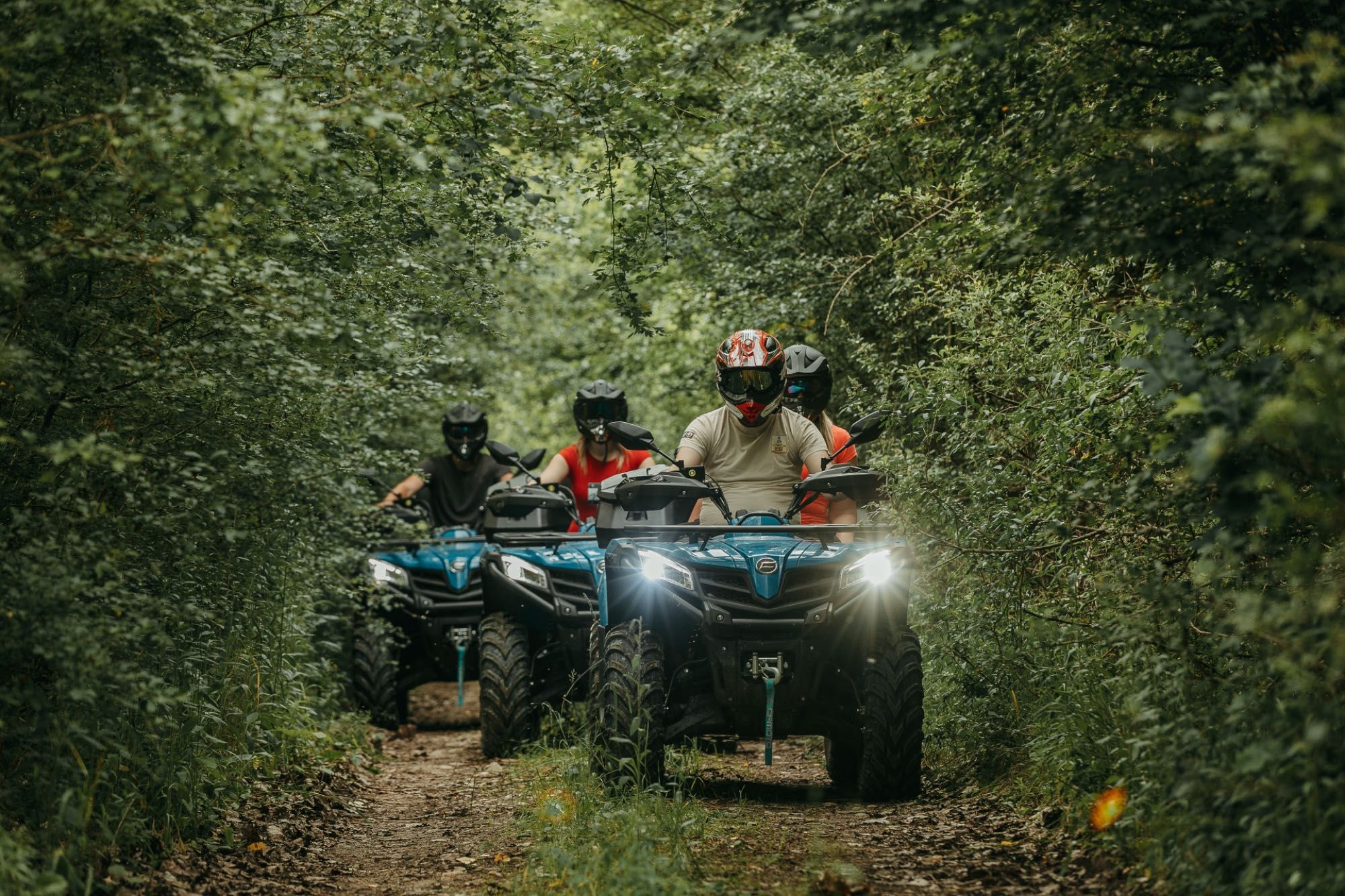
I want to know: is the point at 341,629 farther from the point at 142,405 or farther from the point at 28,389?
the point at 28,389

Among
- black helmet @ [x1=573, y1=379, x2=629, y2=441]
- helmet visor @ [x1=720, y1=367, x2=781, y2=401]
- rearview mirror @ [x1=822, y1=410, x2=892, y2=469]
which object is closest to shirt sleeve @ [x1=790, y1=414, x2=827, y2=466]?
helmet visor @ [x1=720, y1=367, x2=781, y2=401]

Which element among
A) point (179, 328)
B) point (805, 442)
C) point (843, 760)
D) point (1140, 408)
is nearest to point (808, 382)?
point (805, 442)

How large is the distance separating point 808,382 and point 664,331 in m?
1.34

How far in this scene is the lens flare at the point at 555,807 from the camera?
6835 mm

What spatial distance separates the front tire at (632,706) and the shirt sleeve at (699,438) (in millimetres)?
1406

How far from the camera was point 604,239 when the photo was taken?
89.0ft

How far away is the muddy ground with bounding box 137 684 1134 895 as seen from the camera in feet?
19.0

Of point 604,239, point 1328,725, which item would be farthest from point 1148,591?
point 604,239

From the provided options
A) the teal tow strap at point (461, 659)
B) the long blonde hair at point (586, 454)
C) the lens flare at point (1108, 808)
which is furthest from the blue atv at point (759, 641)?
the teal tow strap at point (461, 659)

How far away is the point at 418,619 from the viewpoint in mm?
11602

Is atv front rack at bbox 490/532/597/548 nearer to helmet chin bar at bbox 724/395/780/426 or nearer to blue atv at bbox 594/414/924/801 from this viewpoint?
helmet chin bar at bbox 724/395/780/426

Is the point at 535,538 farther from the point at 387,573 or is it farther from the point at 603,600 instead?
the point at 603,600

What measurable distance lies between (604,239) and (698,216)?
61.6 ft

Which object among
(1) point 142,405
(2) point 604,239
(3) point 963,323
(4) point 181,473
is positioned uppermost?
(2) point 604,239
